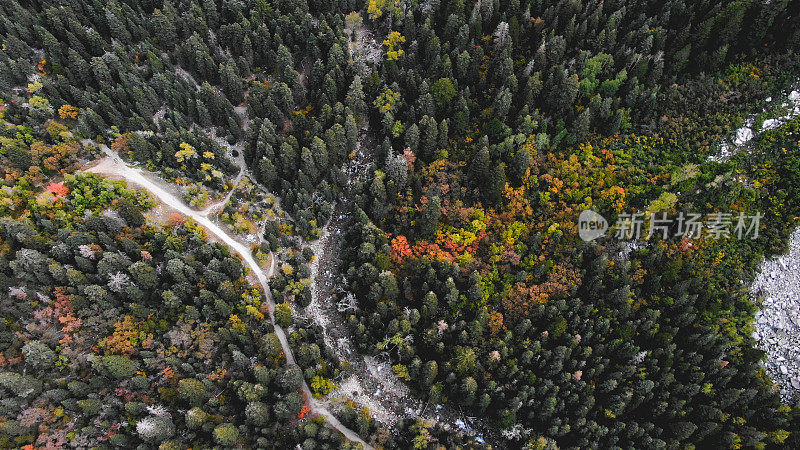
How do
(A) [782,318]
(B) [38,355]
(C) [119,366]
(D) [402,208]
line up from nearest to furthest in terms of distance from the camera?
(B) [38,355], (C) [119,366], (A) [782,318], (D) [402,208]

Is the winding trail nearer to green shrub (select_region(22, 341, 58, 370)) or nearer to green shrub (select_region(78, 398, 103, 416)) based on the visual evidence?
green shrub (select_region(78, 398, 103, 416))

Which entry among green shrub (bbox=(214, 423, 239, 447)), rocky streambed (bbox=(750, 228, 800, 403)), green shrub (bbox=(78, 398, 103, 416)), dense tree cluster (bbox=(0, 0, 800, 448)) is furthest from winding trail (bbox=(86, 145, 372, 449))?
rocky streambed (bbox=(750, 228, 800, 403))

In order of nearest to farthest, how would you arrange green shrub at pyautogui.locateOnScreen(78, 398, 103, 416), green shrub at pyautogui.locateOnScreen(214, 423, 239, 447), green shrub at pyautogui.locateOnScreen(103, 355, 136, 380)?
1. green shrub at pyautogui.locateOnScreen(214, 423, 239, 447)
2. green shrub at pyautogui.locateOnScreen(78, 398, 103, 416)
3. green shrub at pyautogui.locateOnScreen(103, 355, 136, 380)

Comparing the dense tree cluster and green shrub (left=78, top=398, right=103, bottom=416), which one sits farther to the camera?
the dense tree cluster

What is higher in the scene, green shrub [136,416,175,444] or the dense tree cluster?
the dense tree cluster

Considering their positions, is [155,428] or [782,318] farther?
[782,318]

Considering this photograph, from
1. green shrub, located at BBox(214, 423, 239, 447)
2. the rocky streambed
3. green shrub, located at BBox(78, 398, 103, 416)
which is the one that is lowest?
green shrub, located at BBox(78, 398, 103, 416)

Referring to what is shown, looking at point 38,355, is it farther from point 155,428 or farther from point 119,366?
point 155,428

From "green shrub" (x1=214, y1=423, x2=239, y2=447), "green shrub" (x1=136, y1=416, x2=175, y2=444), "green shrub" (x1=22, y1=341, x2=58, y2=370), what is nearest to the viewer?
"green shrub" (x1=136, y1=416, x2=175, y2=444)

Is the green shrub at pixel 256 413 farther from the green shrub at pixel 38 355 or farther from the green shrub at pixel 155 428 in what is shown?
the green shrub at pixel 38 355

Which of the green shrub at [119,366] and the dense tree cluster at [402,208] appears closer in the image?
the green shrub at [119,366]

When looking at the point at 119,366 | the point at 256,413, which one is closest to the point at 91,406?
the point at 119,366

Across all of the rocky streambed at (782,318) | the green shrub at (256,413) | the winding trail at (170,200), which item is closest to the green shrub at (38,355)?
the winding trail at (170,200)

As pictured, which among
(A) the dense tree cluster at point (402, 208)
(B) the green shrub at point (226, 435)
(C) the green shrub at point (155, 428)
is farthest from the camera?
(A) the dense tree cluster at point (402, 208)
